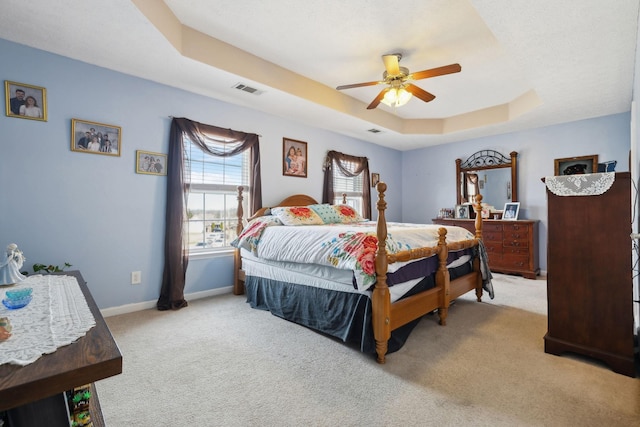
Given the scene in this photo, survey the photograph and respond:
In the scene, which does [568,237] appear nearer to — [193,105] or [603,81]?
[603,81]

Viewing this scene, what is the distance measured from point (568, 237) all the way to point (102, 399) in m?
3.12

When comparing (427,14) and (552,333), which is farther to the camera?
(427,14)

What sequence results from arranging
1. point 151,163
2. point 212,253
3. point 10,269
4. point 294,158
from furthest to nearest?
point 294,158, point 212,253, point 151,163, point 10,269

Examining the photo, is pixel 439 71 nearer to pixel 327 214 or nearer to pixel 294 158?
pixel 327 214

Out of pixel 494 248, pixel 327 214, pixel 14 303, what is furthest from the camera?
pixel 494 248

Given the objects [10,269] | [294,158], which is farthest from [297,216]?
[10,269]

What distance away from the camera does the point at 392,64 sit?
9.34 feet

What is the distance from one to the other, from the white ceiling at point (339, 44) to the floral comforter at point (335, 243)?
1.68 metres

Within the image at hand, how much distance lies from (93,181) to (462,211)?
544 cm

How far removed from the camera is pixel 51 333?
0.94 m

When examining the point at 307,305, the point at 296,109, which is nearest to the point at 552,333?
the point at 307,305

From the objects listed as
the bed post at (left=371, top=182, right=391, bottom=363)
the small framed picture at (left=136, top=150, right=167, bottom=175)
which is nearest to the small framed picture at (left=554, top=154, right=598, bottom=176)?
the bed post at (left=371, top=182, right=391, bottom=363)

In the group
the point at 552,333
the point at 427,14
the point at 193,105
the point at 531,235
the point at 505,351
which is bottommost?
the point at 505,351

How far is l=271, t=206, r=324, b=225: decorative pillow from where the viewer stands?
11.6ft
